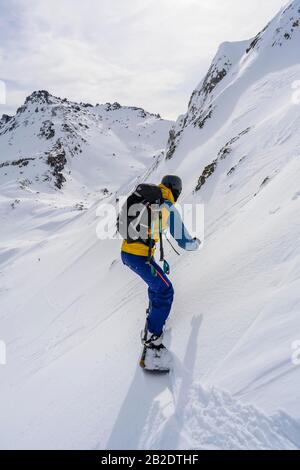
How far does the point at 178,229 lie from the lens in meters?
5.01

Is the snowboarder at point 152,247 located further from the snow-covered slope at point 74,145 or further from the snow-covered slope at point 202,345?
the snow-covered slope at point 74,145

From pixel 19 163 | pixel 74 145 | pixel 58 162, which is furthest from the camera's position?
pixel 74 145

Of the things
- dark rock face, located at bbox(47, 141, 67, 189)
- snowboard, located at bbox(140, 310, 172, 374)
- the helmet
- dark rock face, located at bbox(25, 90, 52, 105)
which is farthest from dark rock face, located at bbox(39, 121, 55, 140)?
snowboard, located at bbox(140, 310, 172, 374)

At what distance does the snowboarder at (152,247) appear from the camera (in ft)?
15.3

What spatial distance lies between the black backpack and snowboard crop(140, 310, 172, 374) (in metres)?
1.34

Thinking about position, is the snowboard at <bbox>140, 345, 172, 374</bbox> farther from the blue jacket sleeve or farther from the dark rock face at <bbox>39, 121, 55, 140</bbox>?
the dark rock face at <bbox>39, 121, 55, 140</bbox>

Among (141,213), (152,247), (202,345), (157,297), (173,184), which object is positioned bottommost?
(202,345)

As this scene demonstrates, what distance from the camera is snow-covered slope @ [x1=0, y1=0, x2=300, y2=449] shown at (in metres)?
3.22

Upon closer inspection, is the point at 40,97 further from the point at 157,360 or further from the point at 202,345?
the point at 202,345

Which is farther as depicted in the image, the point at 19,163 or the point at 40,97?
the point at 40,97

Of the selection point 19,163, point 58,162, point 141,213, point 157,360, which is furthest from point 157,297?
point 19,163

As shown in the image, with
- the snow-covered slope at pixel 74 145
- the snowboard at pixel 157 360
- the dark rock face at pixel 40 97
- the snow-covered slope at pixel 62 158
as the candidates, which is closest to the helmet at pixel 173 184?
the snowboard at pixel 157 360

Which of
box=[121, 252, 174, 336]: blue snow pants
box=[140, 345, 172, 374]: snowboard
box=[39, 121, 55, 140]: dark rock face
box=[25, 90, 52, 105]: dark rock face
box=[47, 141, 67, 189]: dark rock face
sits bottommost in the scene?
box=[140, 345, 172, 374]: snowboard

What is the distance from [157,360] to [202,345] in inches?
23.7
